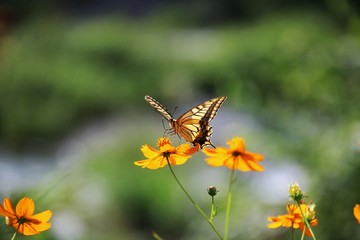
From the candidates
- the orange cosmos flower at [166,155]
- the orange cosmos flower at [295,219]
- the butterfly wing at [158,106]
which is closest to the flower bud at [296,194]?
the orange cosmos flower at [295,219]

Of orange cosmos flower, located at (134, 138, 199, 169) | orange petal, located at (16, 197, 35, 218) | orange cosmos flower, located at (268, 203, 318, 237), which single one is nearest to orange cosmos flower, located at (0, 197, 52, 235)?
orange petal, located at (16, 197, 35, 218)

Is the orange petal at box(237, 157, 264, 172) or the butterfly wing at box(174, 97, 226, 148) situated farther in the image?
the butterfly wing at box(174, 97, 226, 148)

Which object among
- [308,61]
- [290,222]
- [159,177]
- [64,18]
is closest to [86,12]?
[64,18]

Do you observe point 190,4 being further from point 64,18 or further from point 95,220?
point 95,220

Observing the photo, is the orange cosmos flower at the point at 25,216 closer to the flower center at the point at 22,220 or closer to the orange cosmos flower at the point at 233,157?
the flower center at the point at 22,220

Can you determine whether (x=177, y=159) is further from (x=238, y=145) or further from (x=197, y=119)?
(x=197, y=119)

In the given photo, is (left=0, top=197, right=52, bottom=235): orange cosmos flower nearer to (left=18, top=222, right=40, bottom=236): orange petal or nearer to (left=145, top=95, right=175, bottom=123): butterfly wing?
(left=18, top=222, right=40, bottom=236): orange petal

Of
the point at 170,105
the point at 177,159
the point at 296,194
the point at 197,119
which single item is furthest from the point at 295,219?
the point at 170,105
